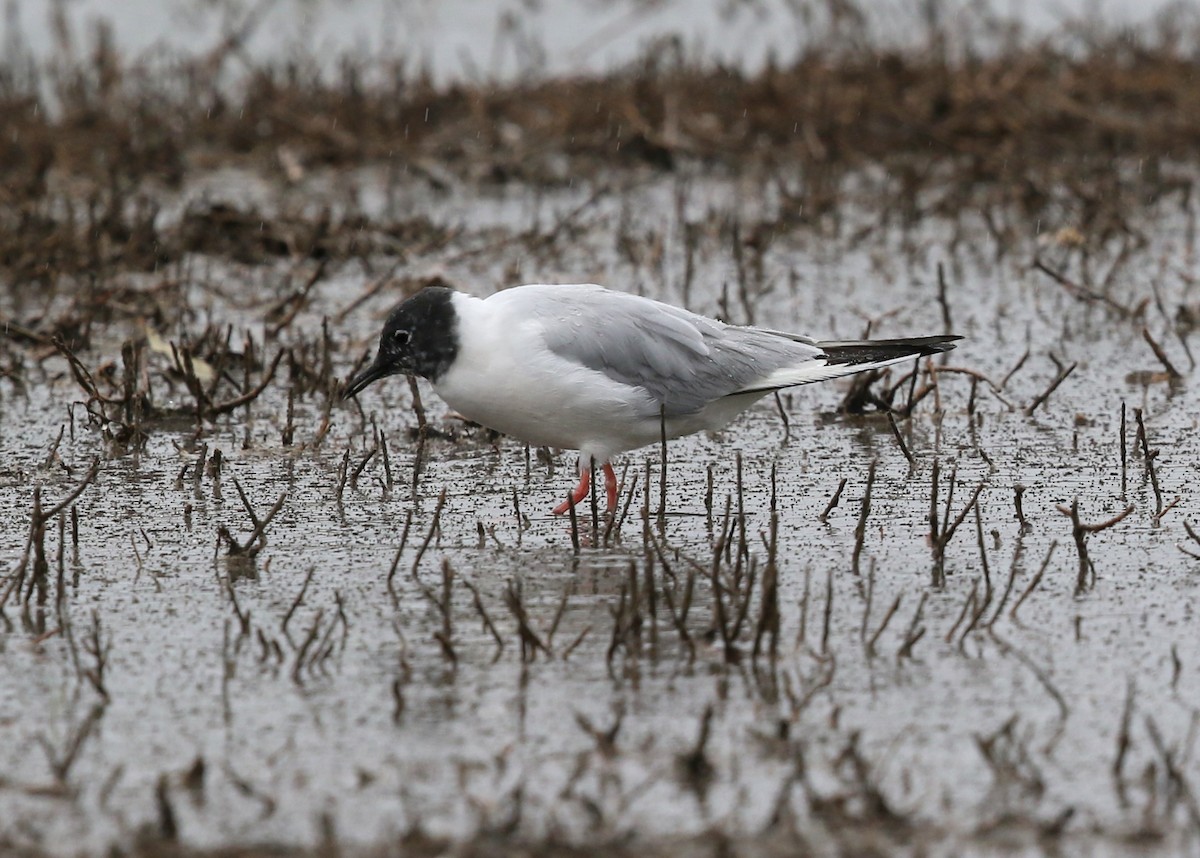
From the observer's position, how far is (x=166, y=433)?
688cm

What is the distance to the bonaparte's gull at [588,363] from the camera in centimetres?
577

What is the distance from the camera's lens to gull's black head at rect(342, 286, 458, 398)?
19.3 ft

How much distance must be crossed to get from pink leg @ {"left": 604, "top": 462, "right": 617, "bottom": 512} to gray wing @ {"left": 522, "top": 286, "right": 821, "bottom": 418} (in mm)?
263

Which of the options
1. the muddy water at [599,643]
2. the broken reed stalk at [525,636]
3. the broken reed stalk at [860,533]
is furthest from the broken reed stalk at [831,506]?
the broken reed stalk at [525,636]

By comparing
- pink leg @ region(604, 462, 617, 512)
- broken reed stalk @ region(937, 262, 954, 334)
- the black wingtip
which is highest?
broken reed stalk @ region(937, 262, 954, 334)

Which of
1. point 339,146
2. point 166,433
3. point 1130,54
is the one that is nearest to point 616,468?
point 166,433

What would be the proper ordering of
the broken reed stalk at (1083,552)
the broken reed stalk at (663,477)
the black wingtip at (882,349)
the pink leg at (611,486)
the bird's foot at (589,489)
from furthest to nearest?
the black wingtip at (882,349) → the pink leg at (611,486) → the bird's foot at (589,489) → the broken reed stalk at (663,477) → the broken reed stalk at (1083,552)

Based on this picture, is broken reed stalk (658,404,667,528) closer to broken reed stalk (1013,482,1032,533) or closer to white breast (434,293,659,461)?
white breast (434,293,659,461)

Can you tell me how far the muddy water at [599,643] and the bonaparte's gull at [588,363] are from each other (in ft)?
0.93

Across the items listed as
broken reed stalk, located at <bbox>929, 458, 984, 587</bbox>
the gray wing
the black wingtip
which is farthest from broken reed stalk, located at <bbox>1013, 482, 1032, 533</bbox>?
the gray wing

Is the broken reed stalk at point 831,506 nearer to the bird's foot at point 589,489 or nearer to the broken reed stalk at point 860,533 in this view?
the broken reed stalk at point 860,533

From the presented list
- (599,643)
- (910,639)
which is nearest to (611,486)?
(599,643)

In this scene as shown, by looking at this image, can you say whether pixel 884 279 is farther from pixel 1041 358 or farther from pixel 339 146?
pixel 339 146

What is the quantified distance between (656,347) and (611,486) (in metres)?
0.46
